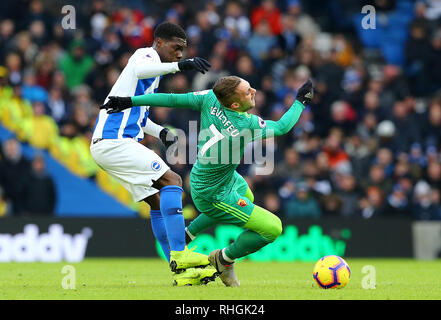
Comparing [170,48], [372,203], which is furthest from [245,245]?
[372,203]

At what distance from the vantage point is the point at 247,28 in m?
18.7

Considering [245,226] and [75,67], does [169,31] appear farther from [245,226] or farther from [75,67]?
[75,67]

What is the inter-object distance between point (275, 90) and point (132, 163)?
360 inches

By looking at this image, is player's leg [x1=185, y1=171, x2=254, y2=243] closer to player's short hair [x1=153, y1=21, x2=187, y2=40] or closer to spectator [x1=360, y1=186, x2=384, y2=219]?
player's short hair [x1=153, y1=21, x2=187, y2=40]

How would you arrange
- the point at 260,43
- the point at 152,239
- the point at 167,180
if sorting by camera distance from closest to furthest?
the point at 167,180 < the point at 152,239 < the point at 260,43

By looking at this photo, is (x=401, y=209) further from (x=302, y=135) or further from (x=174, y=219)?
(x=174, y=219)

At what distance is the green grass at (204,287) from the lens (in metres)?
7.23

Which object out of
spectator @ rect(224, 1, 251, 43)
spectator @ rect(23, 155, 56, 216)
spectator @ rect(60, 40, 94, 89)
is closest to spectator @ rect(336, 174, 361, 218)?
spectator @ rect(224, 1, 251, 43)

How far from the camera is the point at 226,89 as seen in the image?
8.04 metres

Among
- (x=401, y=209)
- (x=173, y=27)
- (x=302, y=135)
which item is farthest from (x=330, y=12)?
(x=173, y=27)

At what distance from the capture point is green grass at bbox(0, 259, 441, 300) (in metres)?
7.23

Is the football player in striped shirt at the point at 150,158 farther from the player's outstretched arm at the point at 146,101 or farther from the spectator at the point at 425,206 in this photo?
the spectator at the point at 425,206

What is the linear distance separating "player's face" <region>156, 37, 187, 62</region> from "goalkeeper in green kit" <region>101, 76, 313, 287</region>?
2.88ft

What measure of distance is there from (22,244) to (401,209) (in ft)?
22.2
